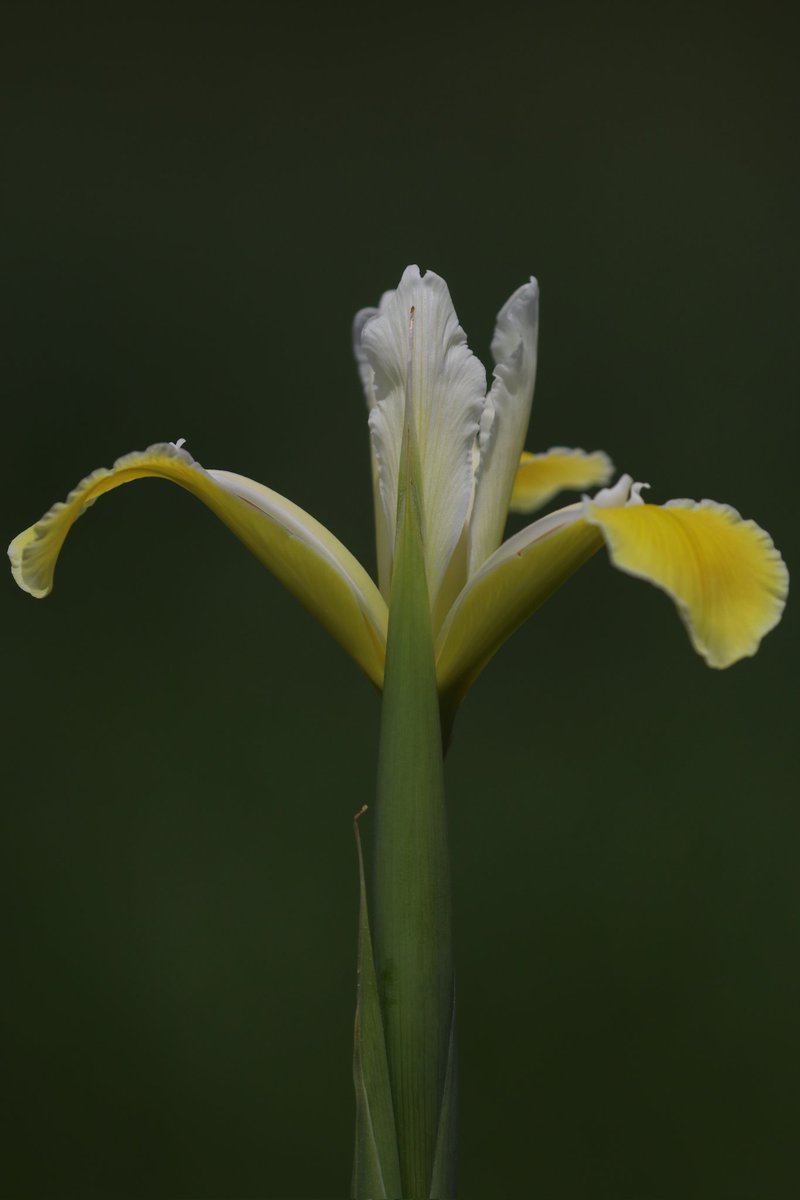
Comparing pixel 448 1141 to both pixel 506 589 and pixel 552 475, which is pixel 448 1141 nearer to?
pixel 506 589

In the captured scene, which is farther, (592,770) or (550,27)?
(550,27)

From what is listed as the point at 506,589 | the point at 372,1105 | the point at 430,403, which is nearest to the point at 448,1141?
the point at 372,1105

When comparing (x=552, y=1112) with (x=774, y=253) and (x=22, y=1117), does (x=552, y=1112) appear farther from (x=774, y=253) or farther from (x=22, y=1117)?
(x=774, y=253)

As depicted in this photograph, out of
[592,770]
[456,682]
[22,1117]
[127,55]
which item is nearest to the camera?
[456,682]

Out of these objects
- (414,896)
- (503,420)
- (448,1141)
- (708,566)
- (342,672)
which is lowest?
(448,1141)

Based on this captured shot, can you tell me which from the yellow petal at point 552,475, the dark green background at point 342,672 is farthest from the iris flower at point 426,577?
the dark green background at point 342,672

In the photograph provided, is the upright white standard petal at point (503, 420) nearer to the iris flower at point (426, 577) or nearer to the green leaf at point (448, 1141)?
the iris flower at point (426, 577)

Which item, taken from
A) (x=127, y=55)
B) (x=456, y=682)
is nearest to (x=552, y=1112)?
(x=456, y=682)

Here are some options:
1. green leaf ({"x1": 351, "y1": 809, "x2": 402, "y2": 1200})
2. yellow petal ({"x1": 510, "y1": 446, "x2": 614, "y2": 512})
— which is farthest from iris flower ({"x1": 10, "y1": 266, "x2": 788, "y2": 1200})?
yellow petal ({"x1": 510, "y1": 446, "x2": 614, "y2": 512})
